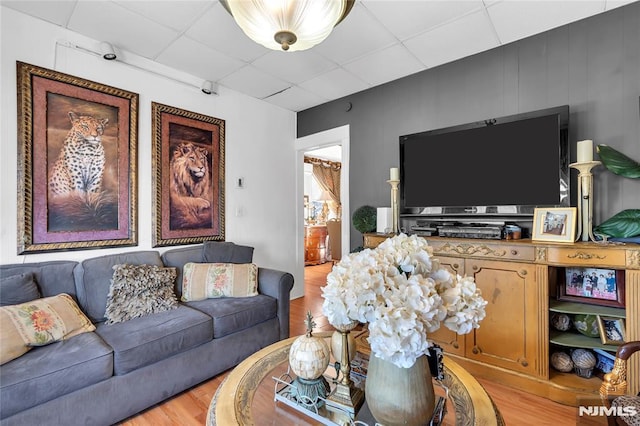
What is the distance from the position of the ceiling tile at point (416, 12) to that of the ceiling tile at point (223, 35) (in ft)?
3.21

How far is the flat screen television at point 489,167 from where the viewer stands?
212 cm

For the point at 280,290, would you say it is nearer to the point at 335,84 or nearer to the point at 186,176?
the point at 186,176

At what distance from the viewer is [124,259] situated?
2.31m

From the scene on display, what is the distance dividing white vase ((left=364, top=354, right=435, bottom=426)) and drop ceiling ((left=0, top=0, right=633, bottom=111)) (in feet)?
7.10

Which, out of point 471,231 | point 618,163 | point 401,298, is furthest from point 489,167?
point 401,298

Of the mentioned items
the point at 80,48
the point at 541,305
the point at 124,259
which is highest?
the point at 80,48

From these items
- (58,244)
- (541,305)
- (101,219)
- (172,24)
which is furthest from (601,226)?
(58,244)

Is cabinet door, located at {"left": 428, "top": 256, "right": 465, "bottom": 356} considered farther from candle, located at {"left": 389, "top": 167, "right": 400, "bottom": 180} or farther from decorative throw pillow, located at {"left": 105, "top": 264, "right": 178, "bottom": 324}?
decorative throw pillow, located at {"left": 105, "top": 264, "right": 178, "bottom": 324}

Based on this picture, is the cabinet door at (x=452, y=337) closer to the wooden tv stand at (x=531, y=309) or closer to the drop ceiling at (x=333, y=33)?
the wooden tv stand at (x=531, y=309)

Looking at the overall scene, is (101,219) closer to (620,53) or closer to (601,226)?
(601,226)

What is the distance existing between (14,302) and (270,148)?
2.71 metres

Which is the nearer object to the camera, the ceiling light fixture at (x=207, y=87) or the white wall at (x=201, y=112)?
the white wall at (x=201, y=112)

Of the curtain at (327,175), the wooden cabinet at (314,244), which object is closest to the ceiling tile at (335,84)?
the curtain at (327,175)

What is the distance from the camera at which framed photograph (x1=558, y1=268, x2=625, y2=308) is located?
6.12 ft
